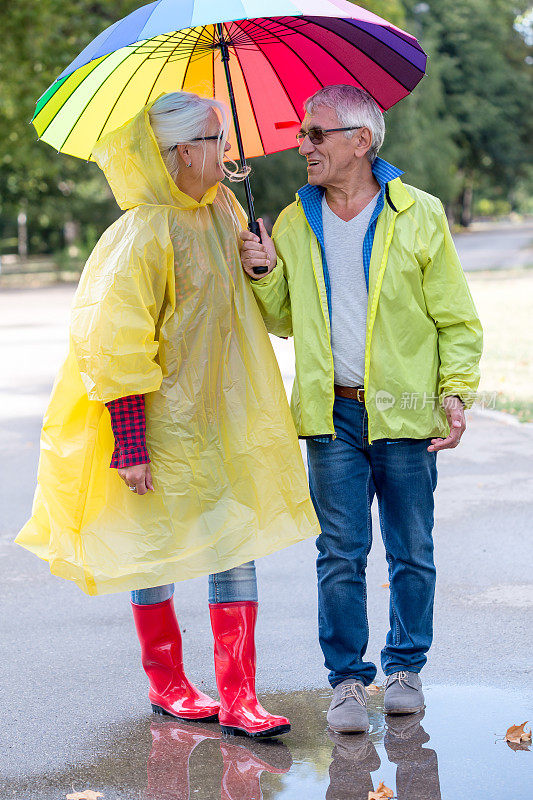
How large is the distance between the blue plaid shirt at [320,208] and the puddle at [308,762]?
1.42m

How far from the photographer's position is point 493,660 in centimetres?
417

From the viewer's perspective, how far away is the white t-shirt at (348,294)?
11.4ft

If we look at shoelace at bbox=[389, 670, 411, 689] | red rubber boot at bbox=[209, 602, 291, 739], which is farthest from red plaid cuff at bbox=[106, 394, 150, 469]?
shoelace at bbox=[389, 670, 411, 689]

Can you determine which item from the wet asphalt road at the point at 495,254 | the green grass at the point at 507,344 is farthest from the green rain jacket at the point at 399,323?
the wet asphalt road at the point at 495,254

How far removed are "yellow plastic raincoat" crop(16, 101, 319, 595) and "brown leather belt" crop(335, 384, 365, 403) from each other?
0.65 ft

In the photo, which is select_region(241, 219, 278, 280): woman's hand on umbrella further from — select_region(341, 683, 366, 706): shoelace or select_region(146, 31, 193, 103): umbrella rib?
select_region(341, 683, 366, 706): shoelace

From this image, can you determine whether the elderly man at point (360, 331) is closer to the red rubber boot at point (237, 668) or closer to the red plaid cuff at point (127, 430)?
the red rubber boot at point (237, 668)

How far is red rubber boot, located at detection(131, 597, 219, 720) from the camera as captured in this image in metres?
3.71

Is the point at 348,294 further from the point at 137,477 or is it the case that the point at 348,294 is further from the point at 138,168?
the point at 137,477

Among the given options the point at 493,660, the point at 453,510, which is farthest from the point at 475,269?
the point at 493,660

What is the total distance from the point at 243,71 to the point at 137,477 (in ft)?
5.46

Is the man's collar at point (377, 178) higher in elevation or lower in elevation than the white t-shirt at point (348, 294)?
higher

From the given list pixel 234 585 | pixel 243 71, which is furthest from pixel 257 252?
pixel 234 585

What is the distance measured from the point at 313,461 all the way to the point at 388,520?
1.11 ft
